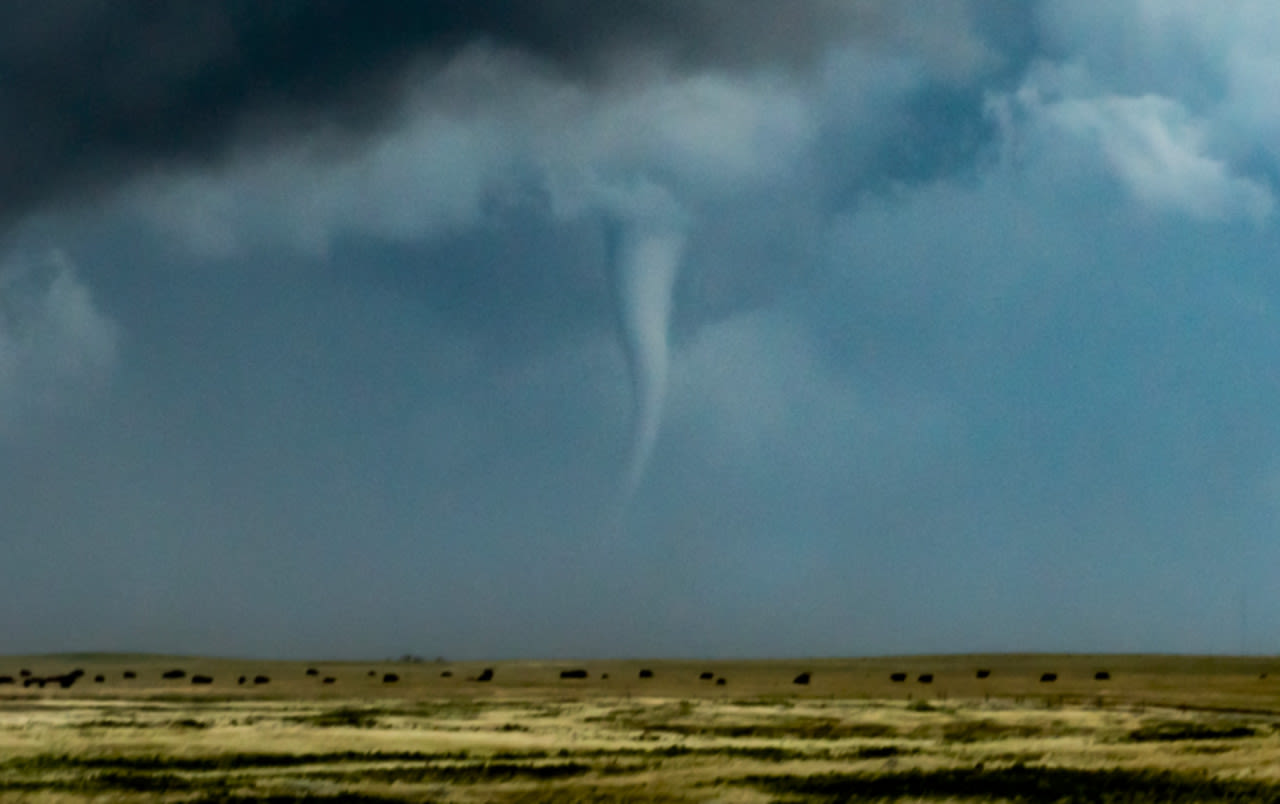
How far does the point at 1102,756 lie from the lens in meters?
42.8

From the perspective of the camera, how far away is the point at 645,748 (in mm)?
45031

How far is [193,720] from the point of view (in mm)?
59031

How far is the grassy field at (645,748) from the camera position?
34656 mm

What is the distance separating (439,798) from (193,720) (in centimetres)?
2874

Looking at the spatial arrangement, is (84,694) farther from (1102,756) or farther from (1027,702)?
(1102,756)

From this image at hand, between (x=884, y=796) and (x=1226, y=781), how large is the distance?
8259 mm

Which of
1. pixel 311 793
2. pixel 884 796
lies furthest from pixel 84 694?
pixel 884 796

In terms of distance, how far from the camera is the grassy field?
34.7m

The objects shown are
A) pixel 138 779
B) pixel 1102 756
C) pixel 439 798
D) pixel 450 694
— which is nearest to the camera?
pixel 439 798

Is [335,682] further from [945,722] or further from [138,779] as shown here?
[138,779]

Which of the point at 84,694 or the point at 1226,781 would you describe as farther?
the point at 84,694

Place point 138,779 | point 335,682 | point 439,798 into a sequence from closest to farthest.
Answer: point 439,798
point 138,779
point 335,682

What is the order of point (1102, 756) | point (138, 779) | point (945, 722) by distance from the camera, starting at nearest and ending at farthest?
1. point (138, 779)
2. point (1102, 756)
3. point (945, 722)

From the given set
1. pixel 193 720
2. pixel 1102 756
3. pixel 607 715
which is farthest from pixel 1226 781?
pixel 193 720
